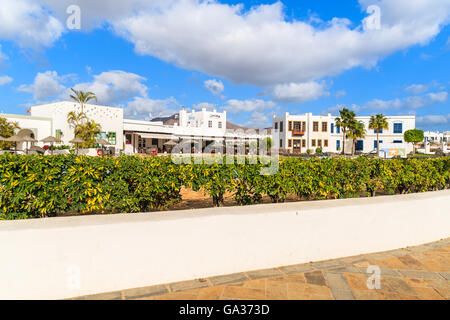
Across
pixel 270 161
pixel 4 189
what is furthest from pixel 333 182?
pixel 4 189

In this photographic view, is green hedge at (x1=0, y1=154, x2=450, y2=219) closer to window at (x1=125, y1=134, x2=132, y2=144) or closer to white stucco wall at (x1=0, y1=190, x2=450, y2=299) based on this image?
white stucco wall at (x1=0, y1=190, x2=450, y2=299)

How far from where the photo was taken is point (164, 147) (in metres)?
37.4

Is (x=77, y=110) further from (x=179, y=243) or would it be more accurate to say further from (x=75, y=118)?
(x=179, y=243)

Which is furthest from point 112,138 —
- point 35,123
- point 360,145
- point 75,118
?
point 360,145

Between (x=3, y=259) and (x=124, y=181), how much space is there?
135 centimetres

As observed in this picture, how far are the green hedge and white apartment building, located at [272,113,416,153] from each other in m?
45.0

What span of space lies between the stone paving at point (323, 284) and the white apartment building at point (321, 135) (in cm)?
4588

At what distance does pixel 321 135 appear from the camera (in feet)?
159

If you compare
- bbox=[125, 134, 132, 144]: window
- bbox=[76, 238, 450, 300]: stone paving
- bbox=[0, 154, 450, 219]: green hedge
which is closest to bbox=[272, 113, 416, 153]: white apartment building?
bbox=[125, 134, 132, 144]: window

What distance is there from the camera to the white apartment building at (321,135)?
1895 inches

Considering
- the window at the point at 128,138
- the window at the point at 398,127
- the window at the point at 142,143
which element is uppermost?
the window at the point at 398,127

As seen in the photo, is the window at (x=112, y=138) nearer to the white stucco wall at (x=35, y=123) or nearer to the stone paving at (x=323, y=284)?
the white stucco wall at (x=35, y=123)

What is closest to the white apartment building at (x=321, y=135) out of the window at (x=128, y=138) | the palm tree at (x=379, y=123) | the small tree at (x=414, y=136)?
the palm tree at (x=379, y=123)
